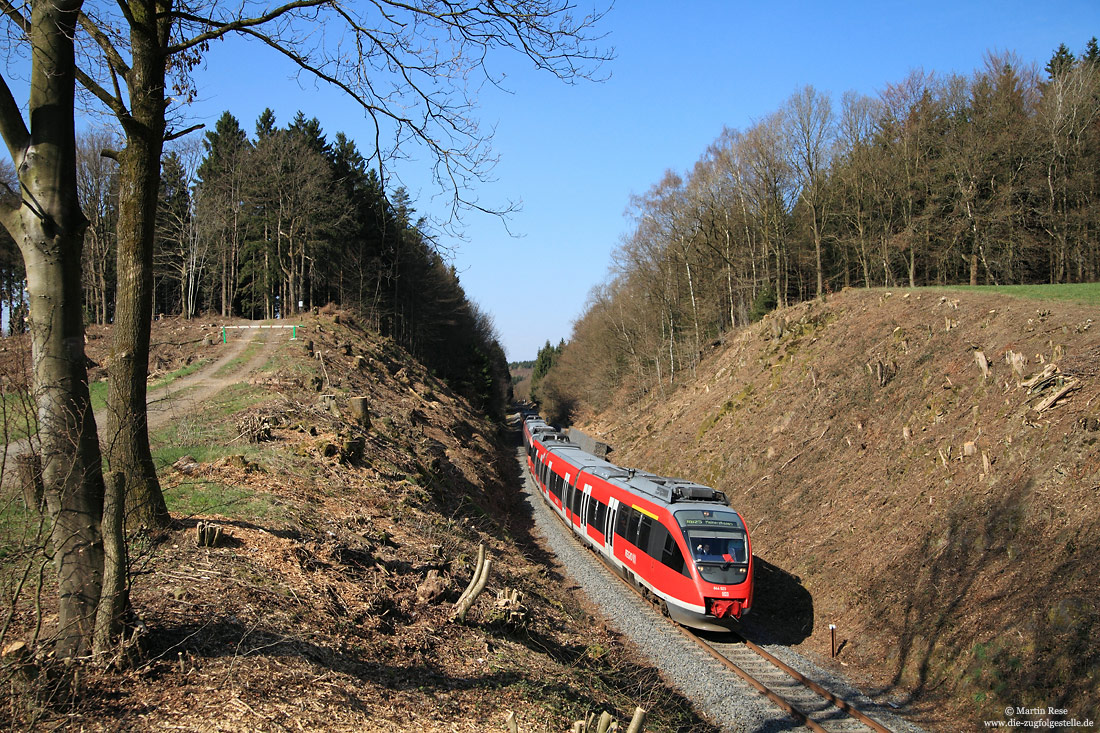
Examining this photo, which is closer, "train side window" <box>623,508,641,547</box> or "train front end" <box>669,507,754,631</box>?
"train front end" <box>669,507,754,631</box>

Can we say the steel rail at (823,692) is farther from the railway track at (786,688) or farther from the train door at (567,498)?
the train door at (567,498)

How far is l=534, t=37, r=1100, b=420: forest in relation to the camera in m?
26.8

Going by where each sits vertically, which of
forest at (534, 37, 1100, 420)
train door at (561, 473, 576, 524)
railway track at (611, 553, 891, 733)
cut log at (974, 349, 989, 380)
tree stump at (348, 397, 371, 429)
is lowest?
railway track at (611, 553, 891, 733)

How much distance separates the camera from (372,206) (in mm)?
7477

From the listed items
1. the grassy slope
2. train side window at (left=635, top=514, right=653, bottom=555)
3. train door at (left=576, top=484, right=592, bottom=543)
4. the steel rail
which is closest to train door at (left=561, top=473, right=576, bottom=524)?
train door at (left=576, top=484, right=592, bottom=543)

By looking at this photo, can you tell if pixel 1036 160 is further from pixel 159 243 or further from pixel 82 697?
pixel 159 243

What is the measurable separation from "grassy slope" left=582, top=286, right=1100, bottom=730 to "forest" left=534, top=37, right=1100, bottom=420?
954cm

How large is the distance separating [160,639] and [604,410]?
5201 centimetres

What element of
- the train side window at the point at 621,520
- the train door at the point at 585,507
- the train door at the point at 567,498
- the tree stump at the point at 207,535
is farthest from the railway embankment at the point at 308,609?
the train door at the point at 567,498

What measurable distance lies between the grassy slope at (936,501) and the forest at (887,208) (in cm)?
954

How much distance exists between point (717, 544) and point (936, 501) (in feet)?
15.8

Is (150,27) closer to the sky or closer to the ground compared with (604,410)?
closer to the sky

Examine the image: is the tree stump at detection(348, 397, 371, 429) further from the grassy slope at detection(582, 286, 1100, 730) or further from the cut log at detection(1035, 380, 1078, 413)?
the cut log at detection(1035, 380, 1078, 413)

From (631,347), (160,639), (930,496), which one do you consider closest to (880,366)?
(930,496)
